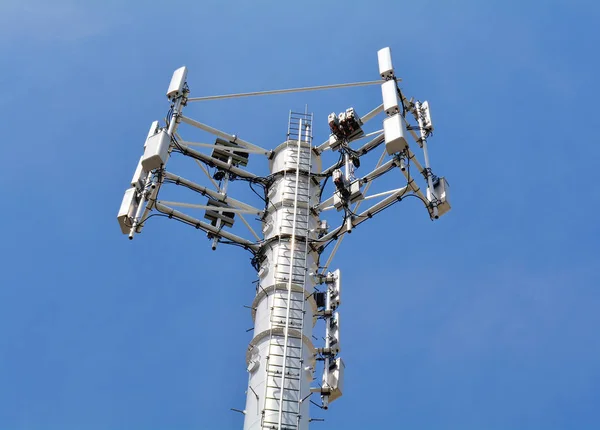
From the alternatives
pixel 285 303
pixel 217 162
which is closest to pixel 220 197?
pixel 217 162

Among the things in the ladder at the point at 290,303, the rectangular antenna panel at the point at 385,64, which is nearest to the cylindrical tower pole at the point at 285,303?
the ladder at the point at 290,303

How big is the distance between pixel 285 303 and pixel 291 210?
5483mm

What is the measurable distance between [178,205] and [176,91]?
5854 millimetres

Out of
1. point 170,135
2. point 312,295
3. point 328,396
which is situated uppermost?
point 170,135

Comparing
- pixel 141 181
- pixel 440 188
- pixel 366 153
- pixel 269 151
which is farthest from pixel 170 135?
pixel 440 188

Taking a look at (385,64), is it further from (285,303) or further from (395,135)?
(285,303)

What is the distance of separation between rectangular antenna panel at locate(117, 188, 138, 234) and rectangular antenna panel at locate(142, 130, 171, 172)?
1.28m

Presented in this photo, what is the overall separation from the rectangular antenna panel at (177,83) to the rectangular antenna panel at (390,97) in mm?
9557

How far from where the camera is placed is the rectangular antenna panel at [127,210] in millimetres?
33344

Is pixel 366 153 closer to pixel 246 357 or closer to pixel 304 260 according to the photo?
pixel 304 260

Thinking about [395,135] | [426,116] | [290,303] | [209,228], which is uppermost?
[426,116]

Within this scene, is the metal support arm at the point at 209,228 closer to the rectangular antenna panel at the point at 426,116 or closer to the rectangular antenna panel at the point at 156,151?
the rectangular antenna panel at the point at 156,151

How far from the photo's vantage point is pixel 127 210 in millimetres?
33406

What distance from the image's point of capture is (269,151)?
4041 centimetres
